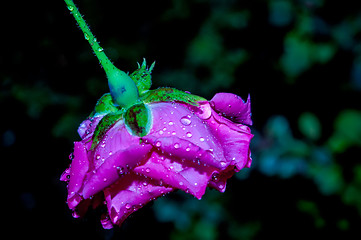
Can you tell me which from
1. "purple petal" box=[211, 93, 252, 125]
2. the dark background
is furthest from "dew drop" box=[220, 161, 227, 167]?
the dark background

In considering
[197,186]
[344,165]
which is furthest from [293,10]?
[197,186]

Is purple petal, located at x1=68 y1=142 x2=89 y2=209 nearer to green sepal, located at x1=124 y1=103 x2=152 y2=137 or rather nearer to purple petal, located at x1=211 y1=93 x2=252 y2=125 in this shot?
green sepal, located at x1=124 y1=103 x2=152 y2=137

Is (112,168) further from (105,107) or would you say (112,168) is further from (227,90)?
(227,90)

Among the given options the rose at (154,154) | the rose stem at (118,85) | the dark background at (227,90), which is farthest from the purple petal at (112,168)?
the dark background at (227,90)

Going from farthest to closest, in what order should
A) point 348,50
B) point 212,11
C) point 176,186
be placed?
point 212,11 → point 348,50 → point 176,186

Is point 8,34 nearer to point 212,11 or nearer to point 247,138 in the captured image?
point 212,11

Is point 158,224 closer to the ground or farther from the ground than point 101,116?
closer to the ground

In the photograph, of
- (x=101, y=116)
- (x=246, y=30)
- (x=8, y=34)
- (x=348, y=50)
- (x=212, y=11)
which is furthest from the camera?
(x=212, y=11)
